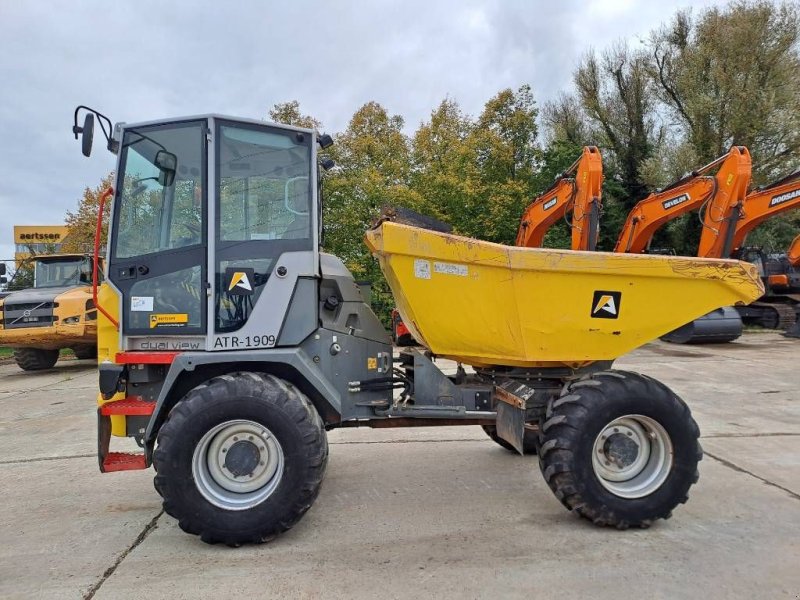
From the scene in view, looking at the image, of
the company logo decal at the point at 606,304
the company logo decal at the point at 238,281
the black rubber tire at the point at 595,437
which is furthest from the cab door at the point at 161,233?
the company logo decal at the point at 606,304

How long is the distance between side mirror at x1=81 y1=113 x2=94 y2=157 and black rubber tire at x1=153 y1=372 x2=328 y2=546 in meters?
1.75

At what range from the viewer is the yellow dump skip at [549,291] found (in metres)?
3.76

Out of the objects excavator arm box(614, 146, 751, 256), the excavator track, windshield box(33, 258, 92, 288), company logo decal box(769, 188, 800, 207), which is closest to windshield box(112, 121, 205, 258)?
excavator arm box(614, 146, 751, 256)

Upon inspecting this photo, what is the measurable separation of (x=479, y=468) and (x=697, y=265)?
2.51m

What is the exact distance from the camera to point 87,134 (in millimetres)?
3666

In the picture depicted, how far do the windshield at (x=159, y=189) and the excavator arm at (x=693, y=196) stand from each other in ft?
27.8

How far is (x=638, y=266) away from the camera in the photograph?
3.75m

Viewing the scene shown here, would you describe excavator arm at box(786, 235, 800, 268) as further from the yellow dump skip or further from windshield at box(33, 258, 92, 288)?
windshield at box(33, 258, 92, 288)

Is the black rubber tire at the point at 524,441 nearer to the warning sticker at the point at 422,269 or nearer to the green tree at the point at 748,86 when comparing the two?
the warning sticker at the point at 422,269

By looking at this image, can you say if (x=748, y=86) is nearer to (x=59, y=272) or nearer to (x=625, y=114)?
(x=625, y=114)

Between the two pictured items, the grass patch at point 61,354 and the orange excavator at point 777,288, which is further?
the orange excavator at point 777,288

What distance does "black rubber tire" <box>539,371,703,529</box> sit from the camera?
12.1 feet

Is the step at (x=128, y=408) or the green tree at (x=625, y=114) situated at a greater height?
the green tree at (x=625, y=114)

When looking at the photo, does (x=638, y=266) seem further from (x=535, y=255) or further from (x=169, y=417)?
(x=169, y=417)
